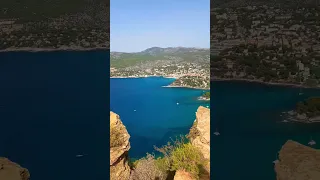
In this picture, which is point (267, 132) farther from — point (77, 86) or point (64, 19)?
point (64, 19)

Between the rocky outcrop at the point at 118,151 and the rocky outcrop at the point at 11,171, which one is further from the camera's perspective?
the rocky outcrop at the point at 118,151

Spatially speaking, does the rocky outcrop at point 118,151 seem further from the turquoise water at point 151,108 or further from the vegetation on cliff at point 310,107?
the turquoise water at point 151,108

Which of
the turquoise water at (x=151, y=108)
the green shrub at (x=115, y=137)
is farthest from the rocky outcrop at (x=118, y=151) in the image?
the turquoise water at (x=151, y=108)

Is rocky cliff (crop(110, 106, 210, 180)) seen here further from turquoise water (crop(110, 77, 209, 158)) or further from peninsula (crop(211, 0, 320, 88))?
turquoise water (crop(110, 77, 209, 158))

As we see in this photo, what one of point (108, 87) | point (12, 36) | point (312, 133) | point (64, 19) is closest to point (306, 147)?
point (312, 133)

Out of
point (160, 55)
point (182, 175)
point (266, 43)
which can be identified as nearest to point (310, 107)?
point (266, 43)

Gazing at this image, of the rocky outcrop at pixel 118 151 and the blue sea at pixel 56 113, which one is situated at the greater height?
the blue sea at pixel 56 113

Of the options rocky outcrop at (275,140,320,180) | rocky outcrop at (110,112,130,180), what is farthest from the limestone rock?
rocky outcrop at (275,140,320,180)
